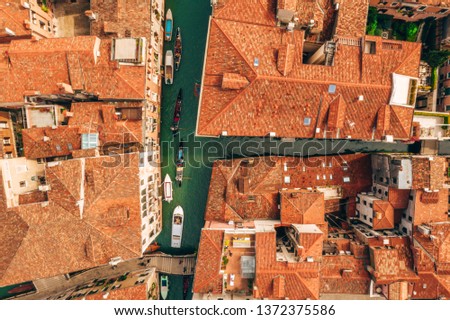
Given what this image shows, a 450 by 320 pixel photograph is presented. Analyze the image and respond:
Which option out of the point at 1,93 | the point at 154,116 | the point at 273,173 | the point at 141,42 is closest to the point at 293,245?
the point at 273,173

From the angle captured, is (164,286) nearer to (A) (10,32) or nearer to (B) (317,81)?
(B) (317,81)

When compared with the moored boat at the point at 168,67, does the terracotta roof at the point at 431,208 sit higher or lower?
lower

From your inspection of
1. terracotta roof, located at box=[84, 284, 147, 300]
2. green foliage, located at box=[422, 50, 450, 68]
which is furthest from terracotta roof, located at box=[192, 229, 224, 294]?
green foliage, located at box=[422, 50, 450, 68]

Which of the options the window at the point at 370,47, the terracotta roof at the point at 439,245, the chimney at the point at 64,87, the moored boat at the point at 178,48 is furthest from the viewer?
the moored boat at the point at 178,48

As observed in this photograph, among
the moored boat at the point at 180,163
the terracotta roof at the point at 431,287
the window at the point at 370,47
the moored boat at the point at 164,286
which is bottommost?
the moored boat at the point at 164,286

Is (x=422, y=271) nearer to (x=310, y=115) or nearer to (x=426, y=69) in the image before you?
(x=310, y=115)

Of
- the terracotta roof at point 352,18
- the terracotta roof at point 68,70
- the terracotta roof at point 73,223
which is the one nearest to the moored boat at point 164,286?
the terracotta roof at point 73,223

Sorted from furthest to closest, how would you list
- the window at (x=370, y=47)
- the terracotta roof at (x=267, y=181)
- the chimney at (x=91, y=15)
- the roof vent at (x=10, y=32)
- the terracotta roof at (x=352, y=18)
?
the terracotta roof at (x=267, y=181)
the terracotta roof at (x=352, y=18)
the chimney at (x=91, y=15)
the window at (x=370, y=47)
the roof vent at (x=10, y=32)

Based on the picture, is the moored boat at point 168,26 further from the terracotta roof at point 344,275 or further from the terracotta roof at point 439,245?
the terracotta roof at point 439,245
